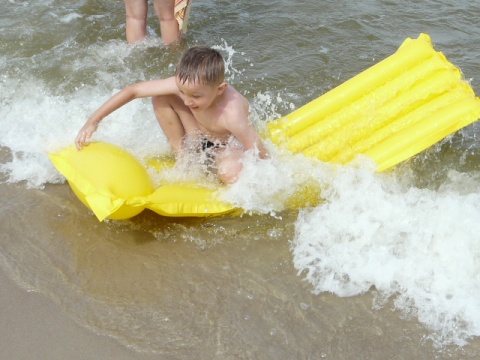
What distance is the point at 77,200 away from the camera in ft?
9.91

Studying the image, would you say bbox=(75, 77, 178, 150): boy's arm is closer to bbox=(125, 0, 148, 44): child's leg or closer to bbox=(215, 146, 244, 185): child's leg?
bbox=(215, 146, 244, 185): child's leg

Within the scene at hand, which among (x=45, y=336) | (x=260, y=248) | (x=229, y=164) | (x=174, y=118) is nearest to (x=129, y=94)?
(x=174, y=118)

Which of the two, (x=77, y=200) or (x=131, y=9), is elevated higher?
(x=131, y=9)

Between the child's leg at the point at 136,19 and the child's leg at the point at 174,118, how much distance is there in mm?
1587

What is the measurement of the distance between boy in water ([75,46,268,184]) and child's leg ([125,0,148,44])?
1607 millimetres

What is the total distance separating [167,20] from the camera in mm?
4516

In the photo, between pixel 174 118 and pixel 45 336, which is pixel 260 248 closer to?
pixel 174 118

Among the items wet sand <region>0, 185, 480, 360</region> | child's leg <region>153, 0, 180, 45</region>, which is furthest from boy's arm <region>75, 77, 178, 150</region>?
child's leg <region>153, 0, 180, 45</region>

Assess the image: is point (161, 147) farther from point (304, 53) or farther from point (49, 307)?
point (304, 53)

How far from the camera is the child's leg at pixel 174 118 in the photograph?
10.2 feet

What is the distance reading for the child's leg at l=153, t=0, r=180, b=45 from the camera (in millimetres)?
4406

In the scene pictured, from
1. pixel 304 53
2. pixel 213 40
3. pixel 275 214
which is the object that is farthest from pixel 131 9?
pixel 275 214

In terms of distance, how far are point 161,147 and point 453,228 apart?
5.24 feet

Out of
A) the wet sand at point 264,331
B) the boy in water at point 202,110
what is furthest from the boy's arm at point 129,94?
the wet sand at point 264,331
